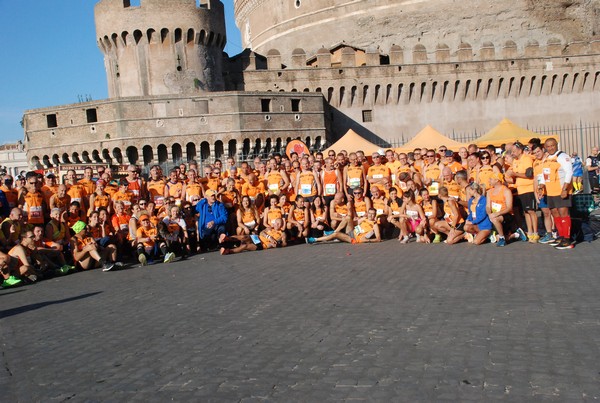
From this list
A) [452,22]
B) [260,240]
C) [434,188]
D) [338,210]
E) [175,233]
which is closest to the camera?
[175,233]

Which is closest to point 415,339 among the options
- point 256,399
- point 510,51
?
point 256,399

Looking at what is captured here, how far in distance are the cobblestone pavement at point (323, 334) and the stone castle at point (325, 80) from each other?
18.5 metres

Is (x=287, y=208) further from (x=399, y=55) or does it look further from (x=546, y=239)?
(x=399, y=55)

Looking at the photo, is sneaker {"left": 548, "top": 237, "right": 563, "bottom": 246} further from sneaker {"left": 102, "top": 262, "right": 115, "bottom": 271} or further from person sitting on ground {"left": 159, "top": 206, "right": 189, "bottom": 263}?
sneaker {"left": 102, "top": 262, "right": 115, "bottom": 271}

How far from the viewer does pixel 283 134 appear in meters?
27.1

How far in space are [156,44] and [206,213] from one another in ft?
65.8

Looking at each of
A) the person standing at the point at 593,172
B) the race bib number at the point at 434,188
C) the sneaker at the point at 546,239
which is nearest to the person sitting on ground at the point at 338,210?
the race bib number at the point at 434,188

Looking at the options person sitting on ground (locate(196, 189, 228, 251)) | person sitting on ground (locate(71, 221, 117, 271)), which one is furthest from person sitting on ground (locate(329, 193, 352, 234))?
person sitting on ground (locate(71, 221, 117, 271))

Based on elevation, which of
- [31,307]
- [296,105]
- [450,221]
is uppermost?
[296,105]

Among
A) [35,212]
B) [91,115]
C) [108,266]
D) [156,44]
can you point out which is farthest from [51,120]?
[108,266]

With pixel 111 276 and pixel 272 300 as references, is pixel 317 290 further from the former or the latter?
pixel 111 276

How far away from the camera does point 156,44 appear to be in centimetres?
2809

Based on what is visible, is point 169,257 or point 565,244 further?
point 169,257

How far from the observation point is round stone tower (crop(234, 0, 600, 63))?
35.5m
